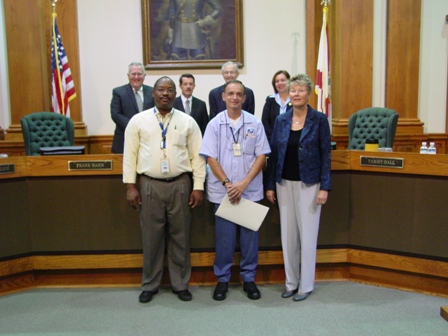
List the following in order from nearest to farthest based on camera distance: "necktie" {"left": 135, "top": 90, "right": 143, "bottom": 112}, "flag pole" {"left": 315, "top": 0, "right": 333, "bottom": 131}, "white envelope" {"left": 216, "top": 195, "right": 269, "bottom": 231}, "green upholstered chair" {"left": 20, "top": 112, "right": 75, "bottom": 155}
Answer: "white envelope" {"left": 216, "top": 195, "right": 269, "bottom": 231} → "necktie" {"left": 135, "top": 90, "right": 143, "bottom": 112} → "green upholstered chair" {"left": 20, "top": 112, "right": 75, "bottom": 155} → "flag pole" {"left": 315, "top": 0, "right": 333, "bottom": 131}

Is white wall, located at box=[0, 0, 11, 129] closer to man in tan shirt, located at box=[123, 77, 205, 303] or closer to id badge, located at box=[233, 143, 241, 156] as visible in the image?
man in tan shirt, located at box=[123, 77, 205, 303]

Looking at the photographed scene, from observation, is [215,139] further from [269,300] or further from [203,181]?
[269,300]

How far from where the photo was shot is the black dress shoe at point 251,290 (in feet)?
11.8

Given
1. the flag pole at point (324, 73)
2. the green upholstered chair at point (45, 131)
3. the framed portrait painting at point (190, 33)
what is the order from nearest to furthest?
the green upholstered chair at point (45, 131)
the flag pole at point (324, 73)
the framed portrait painting at point (190, 33)

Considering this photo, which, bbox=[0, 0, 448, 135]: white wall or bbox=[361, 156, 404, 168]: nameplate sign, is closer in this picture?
bbox=[361, 156, 404, 168]: nameplate sign

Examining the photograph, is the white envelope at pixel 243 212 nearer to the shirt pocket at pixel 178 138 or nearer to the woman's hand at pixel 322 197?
the woman's hand at pixel 322 197

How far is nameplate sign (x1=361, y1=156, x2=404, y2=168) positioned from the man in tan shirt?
1343mm

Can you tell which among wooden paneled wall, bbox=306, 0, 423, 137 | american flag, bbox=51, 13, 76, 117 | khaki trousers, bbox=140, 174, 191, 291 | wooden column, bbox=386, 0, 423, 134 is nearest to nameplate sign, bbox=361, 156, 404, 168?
khaki trousers, bbox=140, 174, 191, 291

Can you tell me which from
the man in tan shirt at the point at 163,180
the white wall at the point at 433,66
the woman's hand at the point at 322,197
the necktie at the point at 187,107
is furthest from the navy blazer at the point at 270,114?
the white wall at the point at 433,66

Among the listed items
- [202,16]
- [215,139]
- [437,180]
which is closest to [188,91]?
[215,139]

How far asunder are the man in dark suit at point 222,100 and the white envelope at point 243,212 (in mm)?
1625

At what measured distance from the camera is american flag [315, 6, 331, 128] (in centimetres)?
657

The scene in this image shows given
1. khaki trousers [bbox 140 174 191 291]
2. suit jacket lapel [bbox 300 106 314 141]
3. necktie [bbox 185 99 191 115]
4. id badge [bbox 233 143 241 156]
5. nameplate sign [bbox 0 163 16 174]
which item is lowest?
khaki trousers [bbox 140 174 191 291]

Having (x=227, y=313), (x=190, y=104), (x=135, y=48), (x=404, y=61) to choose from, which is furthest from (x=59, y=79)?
(x=404, y=61)
